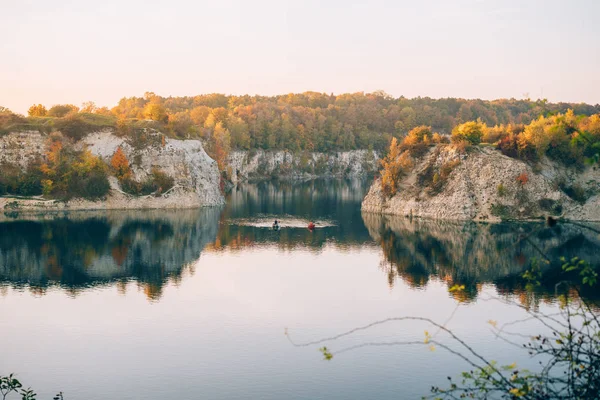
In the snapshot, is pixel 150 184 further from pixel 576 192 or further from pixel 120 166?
pixel 576 192

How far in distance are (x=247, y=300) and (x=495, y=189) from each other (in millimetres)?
61225

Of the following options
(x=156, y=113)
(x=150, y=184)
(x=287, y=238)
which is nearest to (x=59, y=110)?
(x=156, y=113)

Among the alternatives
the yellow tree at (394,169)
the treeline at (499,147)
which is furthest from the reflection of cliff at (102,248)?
the treeline at (499,147)

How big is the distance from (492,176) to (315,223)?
1162 inches

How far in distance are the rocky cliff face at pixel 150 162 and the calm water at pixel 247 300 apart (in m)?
14.2

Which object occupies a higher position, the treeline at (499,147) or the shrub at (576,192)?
the treeline at (499,147)

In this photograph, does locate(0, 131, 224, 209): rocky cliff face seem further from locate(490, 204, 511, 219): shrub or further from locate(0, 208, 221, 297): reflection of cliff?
locate(490, 204, 511, 219): shrub

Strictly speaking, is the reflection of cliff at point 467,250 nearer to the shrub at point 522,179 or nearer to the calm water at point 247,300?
the calm water at point 247,300

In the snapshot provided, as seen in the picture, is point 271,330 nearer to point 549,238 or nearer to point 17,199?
point 549,238

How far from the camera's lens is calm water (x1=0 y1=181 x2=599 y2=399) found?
36.6 metres

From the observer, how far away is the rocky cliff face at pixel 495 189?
10281cm

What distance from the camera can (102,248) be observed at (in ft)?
252

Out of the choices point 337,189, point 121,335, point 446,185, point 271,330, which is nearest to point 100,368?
point 121,335

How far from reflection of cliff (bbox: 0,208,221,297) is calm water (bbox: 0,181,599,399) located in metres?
0.28
